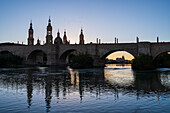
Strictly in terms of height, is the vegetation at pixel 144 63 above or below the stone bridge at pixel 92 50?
below

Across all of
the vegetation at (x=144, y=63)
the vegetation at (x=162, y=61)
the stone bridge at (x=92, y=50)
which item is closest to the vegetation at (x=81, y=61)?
the stone bridge at (x=92, y=50)

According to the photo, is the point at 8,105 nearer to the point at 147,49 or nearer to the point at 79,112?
the point at 79,112

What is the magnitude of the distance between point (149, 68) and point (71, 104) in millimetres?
38129

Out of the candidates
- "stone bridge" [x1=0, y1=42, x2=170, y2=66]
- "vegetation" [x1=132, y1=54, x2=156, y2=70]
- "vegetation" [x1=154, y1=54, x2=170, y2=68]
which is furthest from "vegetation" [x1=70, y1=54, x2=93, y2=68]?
"vegetation" [x1=154, y1=54, x2=170, y2=68]

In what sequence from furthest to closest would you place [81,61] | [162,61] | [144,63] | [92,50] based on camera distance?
[162,61]
[92,50]
[81,61]
[144,63]

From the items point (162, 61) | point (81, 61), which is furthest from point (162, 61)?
point (81, 61)

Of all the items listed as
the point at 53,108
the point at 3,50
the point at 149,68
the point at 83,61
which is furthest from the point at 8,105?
the point at 3,50

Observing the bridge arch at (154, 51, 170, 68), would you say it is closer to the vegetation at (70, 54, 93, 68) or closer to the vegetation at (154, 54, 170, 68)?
the vegetation at (154, 54, 170, 68)

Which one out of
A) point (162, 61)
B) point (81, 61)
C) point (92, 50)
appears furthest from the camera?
point (162, 61)

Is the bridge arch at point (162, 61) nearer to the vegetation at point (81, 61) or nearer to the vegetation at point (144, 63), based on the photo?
the vegetation at point (144, 63)

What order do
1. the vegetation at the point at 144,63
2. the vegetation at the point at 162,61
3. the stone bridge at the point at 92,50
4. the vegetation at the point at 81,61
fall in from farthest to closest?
the vegetation at the point at 162,61 → the vegetation at the point at 81,61 → the stone bridge at the point at 92,50 → the vegetation at the point at 144,63

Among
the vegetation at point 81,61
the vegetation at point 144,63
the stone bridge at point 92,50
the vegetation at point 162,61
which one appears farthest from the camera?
the vegetation at point 162,61

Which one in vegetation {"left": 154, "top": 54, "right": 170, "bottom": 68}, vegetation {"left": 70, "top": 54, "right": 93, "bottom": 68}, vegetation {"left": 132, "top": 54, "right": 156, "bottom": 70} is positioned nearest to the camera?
vegetation {"left": 132, "top": 54, "right": 156, "bottom": 70}

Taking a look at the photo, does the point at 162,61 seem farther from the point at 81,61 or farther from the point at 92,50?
the point at 81,61
